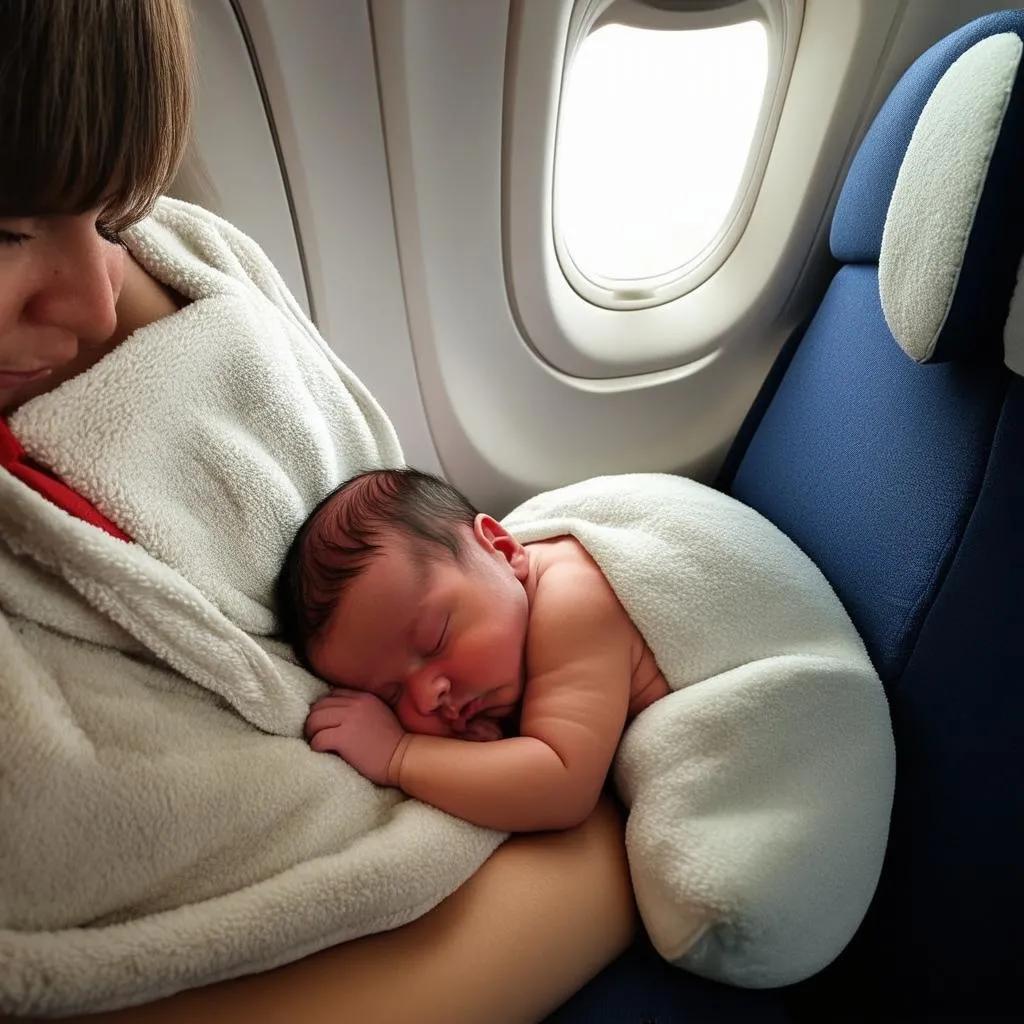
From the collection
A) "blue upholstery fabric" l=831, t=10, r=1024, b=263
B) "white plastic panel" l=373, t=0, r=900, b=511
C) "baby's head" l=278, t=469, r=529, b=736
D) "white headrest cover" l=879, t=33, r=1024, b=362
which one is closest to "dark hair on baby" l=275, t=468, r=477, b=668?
"baby's head" l=278, t=469, r=529, b=736

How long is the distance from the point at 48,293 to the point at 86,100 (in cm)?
14

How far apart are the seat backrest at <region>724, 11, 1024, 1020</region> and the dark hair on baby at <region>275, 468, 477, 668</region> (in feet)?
1.56

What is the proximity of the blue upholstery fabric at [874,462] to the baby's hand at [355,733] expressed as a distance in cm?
52

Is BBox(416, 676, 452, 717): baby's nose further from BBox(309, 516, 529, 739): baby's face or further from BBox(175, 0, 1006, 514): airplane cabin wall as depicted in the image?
BBox(175, 0, 1006, 514): airplane cabin wall

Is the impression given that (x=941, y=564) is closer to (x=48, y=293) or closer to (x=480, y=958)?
(x=480, y=958)

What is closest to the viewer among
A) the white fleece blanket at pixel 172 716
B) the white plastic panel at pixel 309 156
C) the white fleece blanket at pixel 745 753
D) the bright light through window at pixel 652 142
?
the white fleece blanket at pixel 172 716

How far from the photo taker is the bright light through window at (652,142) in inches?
50.1

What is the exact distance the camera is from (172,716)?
671 mm

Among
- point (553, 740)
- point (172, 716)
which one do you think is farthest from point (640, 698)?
point (172, 716)

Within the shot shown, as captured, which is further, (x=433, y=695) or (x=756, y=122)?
(x=756, y=122)

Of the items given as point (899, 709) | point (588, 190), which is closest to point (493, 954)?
point (899, 709)

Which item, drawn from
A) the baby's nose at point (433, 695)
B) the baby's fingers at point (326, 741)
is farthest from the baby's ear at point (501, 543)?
the baby's fingers at point (326, 741)

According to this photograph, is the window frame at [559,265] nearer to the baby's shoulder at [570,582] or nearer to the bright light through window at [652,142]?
the bright light through window at [652,142]

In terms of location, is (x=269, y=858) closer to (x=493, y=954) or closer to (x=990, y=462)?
(x=493, y=954)
